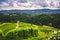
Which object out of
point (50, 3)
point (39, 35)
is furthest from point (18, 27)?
point (50, 3)

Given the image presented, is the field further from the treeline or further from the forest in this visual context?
the treeline

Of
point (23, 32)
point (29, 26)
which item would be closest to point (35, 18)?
point (29, 26)

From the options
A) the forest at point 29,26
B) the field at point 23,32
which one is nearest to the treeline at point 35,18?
the forest at point 29,26

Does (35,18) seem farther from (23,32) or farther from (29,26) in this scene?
(23,32)

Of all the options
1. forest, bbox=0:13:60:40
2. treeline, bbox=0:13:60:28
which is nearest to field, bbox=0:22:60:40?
forest, bbox=0:13:60:40

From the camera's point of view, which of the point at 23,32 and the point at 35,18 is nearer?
the point at 23,32

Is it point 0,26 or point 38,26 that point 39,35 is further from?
point 0,26

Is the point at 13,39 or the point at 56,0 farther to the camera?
the point at 56,0
